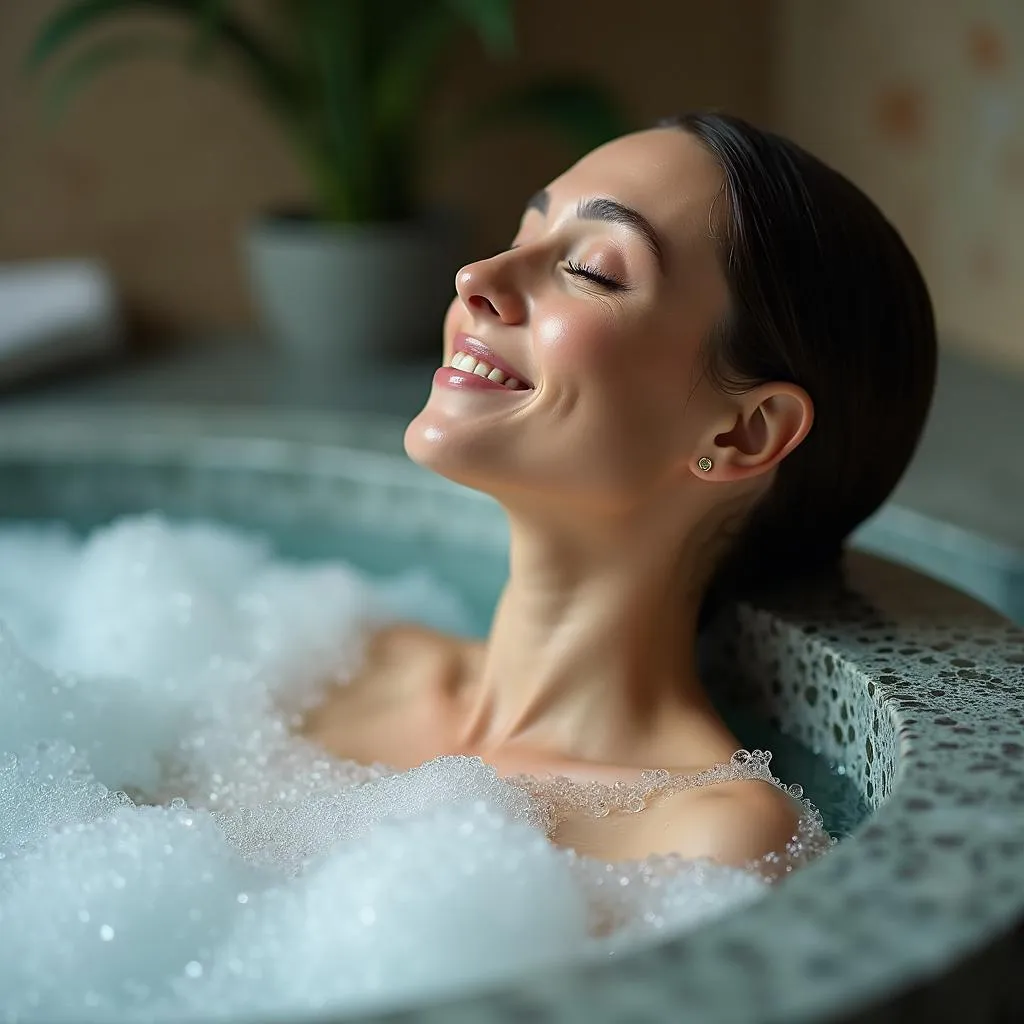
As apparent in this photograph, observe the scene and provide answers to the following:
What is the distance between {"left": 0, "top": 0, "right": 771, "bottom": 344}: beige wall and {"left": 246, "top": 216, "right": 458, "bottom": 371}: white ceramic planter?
312mm

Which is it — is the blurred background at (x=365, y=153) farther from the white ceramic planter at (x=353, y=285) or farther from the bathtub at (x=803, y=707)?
the bathtub at (x=803, y=707)

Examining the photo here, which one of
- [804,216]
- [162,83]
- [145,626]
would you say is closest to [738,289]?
[804,216]

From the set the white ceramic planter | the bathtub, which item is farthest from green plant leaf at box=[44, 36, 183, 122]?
the bathtub

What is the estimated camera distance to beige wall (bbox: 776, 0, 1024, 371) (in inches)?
144

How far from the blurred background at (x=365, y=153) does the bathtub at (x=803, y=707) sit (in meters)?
0.54

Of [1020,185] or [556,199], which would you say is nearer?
[556,199]

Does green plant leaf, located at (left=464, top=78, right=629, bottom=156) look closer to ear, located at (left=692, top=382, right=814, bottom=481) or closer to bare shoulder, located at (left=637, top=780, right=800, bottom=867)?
ear, located at (left=692, top=382, right=814, bottom=481)

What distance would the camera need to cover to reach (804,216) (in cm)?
143

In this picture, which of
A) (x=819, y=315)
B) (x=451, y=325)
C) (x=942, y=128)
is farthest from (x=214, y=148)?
(x=819, y=315)

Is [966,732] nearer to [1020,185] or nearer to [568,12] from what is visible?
[1020,185]

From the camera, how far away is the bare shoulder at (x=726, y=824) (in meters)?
1.25

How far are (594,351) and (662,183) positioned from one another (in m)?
0.20

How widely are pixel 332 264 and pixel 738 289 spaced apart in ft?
7.55

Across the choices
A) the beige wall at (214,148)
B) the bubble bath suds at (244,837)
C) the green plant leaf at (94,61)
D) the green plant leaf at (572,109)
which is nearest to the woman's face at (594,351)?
the bubble bath suds at (244,837)
